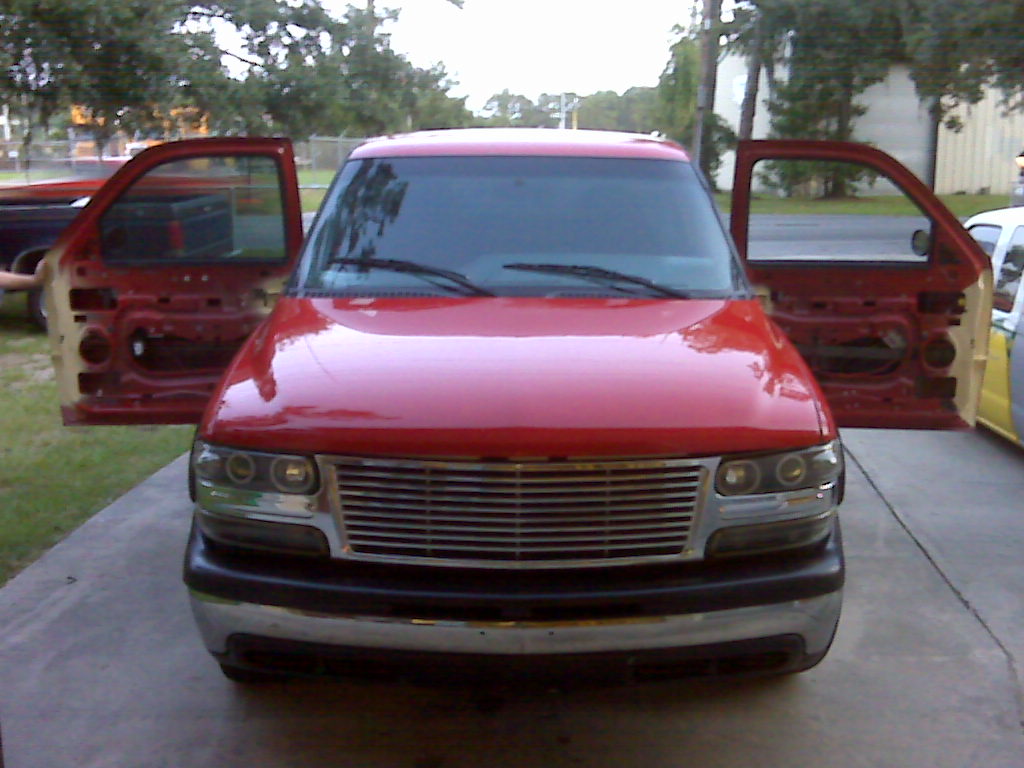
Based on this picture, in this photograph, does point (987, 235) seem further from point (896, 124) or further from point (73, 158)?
point (896, 124)

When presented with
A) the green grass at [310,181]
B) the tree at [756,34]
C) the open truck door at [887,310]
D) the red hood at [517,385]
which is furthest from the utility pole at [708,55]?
the red hood at [517,385]

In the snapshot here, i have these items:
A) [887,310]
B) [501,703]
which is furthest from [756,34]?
[501,703]

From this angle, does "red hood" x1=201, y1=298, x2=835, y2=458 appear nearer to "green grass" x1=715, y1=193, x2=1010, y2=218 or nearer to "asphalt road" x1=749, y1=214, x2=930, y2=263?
"asphalt road" x1=749, y1=214, x2=930, y2=263

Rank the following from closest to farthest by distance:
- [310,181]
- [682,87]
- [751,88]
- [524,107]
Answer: [310,181]
[751,88]
[682,87]
[524,107]

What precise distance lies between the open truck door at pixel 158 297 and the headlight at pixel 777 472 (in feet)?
8.73

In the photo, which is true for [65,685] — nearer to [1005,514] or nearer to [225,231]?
[225,231]

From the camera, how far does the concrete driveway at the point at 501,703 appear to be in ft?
12.0

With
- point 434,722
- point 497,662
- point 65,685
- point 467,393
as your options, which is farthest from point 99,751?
point 467,393

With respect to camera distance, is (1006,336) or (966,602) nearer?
(966,602)

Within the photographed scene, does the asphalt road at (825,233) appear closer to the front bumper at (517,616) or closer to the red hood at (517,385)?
the red hood at (517,385)

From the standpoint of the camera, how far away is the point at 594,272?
4340mm

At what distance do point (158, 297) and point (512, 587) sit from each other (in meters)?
2.97

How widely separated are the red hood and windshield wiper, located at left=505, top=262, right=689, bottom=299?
0.83 ft

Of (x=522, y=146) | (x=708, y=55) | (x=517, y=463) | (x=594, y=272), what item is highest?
(x=708, y=55)
